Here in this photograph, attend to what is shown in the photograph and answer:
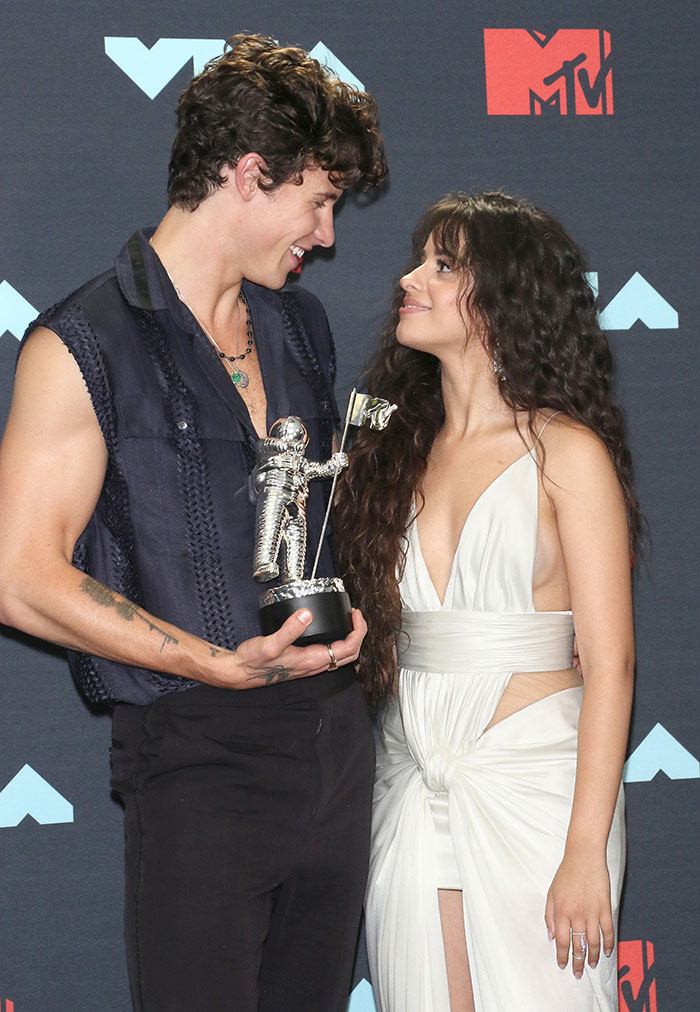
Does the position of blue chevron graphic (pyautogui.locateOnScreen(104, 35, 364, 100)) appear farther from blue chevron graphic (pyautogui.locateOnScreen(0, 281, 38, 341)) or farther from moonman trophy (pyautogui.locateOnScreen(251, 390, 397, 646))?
moonman trophy (pyautogui.locateOnScreen(251, 390, 397, 646))

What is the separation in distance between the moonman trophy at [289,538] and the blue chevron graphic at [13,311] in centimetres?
79

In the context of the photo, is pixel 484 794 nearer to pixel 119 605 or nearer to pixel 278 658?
pixel 278 658

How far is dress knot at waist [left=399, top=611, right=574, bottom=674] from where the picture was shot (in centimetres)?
192

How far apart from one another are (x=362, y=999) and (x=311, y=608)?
1360mm

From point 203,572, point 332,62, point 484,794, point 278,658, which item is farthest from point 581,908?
point 332,62

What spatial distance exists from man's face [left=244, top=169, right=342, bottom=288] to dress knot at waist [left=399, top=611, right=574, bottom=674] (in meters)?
0.63

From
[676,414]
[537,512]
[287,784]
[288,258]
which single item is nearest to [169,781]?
[287,784]

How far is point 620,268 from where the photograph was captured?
261cm

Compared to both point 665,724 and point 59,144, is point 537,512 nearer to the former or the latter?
point 665,724

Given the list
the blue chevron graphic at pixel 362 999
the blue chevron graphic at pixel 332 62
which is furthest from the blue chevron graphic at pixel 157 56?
the blue chevron graphic at pixel 362 999

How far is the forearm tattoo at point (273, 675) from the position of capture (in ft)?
5.37

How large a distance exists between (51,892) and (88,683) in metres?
0.85

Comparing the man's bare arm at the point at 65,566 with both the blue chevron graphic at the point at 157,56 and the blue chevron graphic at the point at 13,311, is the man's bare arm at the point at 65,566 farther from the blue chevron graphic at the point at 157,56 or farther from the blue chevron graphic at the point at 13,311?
the blue chevron graphic at the point at 157,56

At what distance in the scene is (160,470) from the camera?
1.74 meters
